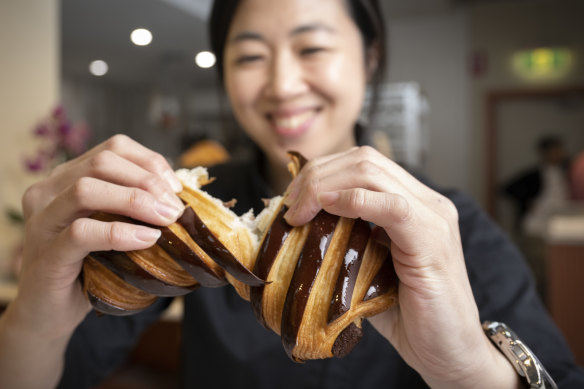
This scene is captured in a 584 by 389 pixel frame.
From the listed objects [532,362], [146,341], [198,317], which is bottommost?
[146,341]

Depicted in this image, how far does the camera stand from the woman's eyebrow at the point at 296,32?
861 millimetres

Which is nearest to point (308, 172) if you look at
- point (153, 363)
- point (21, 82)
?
point (153, 363)

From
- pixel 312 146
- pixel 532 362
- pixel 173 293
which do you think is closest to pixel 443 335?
pixel 532 362

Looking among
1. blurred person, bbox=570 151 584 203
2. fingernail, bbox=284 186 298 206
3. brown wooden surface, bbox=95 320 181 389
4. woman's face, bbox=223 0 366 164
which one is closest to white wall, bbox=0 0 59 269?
brown wooden surface, bbox=95 320 181 389

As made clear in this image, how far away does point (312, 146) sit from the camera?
0.95m

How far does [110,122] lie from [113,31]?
0.18 metres

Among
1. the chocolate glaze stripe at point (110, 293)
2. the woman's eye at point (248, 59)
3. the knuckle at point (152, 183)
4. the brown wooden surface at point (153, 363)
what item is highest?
the woman's eye at point (248, 59)

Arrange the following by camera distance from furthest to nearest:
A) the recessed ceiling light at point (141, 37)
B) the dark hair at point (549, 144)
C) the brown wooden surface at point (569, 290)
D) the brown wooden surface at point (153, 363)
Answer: the dark hair at point (549, 144) → the brown wooden surface at point (569, 290) → the brown wooden surface at point (153, 363) → the recessed ceiling light at point (141, 37)

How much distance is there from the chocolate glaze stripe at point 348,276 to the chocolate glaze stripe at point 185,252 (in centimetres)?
13

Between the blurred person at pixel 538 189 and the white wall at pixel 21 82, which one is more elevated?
the white wall at pixel 21 82

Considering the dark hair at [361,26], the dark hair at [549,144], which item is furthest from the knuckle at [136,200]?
the dark hair at [549,144]

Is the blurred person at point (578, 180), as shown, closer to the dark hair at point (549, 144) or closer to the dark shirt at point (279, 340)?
the dark shirt at point (279, 340)

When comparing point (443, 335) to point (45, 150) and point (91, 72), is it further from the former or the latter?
point (45, 150)

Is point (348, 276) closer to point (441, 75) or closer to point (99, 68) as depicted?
point (99, 68)
